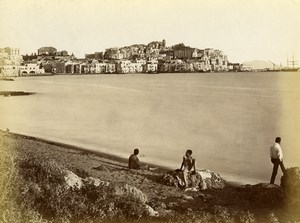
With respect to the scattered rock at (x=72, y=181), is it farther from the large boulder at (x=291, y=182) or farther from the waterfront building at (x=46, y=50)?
the large boulder at (x=291, y=182)

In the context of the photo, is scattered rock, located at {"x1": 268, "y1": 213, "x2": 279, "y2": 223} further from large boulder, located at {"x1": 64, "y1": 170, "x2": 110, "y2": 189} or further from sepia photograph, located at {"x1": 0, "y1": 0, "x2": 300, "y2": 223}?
large boulder, located at {"x1": 64, "y1": 170, "x2": 110, "y2": 189}

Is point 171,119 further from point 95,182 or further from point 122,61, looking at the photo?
point 95,182

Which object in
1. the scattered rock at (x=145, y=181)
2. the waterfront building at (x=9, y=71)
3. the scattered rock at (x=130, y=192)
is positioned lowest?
the scattered rock at (x=130, y=192)

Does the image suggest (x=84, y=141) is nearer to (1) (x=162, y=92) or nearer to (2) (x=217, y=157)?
(1) (x=162, y=92)

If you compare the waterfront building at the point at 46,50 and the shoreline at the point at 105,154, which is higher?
the waterfront building at the point at 46,50

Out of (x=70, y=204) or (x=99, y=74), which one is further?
(x=99, y=74)

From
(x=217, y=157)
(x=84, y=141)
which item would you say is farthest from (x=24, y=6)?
(x=217, y=157)

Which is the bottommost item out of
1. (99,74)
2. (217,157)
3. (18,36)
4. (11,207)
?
(11,207)

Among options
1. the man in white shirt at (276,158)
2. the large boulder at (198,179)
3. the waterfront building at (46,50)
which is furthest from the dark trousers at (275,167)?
the waterfront building at (46,50)

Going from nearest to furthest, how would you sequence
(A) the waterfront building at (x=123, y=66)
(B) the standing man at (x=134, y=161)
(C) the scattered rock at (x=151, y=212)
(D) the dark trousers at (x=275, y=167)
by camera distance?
(C) the scattered rock at (x=151, y=212)
(D) the dark trousers at (x=275, y=167)
(B) the standing man at (x=134, y=161)
(A) the waterfront building at (x=123, y=66)

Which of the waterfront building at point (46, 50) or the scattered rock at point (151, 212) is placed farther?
the waterfront building at point (46, 50)
